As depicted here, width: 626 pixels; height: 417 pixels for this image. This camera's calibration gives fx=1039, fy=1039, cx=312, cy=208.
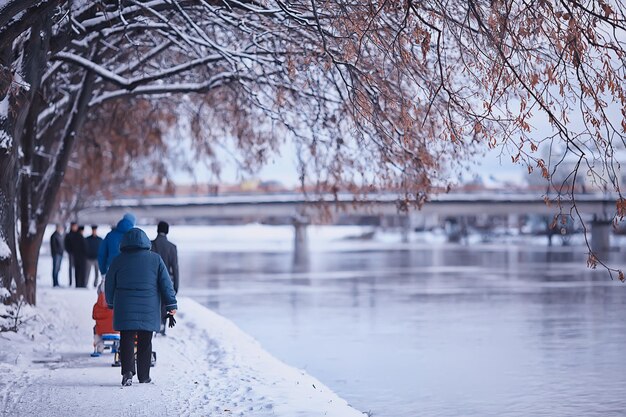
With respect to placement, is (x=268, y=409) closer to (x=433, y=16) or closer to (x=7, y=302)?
(x=433, y=16)

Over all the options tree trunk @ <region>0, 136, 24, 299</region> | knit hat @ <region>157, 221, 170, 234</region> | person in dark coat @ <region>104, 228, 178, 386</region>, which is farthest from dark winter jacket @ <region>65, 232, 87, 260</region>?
person in dark coat @ <region>104, 228, 178, 386</region>

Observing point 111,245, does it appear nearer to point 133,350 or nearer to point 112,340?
point 112,340

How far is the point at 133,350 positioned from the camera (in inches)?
421

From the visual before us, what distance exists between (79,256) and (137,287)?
713 inches

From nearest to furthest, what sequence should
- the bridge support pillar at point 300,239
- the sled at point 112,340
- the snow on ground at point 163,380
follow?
1. the snow on ground at point 163,380
2. the sled at point 112,340
3. the bridge support pillar at point 300,239

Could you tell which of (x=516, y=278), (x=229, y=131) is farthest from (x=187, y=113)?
(x=516, y=278)

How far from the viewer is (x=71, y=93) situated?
64.0ft

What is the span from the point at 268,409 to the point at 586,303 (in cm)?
1790

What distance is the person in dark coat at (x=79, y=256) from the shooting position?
27.7 metres

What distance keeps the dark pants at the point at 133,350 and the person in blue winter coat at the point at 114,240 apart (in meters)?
2.30

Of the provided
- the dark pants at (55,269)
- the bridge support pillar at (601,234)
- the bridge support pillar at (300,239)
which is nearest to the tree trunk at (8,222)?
the dark pants at (55,269)

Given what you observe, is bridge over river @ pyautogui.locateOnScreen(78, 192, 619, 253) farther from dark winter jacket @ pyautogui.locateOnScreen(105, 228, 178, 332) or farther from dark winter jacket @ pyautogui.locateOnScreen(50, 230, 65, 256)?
dark winter jacket @ pyautogui.locateOnScreen(105, 228, 178, 332)

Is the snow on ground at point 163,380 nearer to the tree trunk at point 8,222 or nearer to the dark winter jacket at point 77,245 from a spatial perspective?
the tree trunk at point 8,222

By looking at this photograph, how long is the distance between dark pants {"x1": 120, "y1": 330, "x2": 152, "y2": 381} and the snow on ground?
0.21 metres
